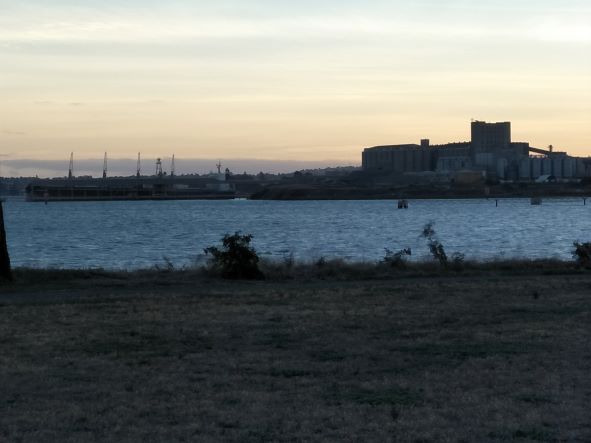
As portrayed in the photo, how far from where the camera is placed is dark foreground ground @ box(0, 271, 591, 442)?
8.95 m

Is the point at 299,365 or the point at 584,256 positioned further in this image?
the point at 584,256

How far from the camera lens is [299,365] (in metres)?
11.8

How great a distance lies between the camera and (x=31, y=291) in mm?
20594

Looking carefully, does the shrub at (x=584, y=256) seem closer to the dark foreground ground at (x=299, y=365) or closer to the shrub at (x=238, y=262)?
the dark foreground ground at (x=299, y=365)

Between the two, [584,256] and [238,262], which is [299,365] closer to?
[238,262]

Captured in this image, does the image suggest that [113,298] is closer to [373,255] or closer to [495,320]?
[495,320]

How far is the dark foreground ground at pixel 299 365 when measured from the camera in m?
8.95

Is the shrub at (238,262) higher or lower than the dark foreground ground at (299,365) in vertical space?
higher

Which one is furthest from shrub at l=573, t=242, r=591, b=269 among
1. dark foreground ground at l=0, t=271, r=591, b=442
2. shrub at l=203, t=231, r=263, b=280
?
shrub at l=203, t=231, r=263, b=280

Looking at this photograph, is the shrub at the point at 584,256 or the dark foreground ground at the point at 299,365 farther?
the shrub at the point at 584,256

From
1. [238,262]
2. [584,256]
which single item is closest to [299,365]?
[238,262]

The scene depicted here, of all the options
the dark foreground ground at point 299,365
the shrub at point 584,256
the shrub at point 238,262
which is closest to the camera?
the dark foreground ground at point 299,365

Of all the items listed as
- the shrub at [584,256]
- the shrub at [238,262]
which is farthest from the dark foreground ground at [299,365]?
the shrub at [584,256]

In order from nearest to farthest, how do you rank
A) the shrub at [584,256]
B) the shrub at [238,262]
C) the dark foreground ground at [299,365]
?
the dark foreground ground at [299,365] < the shrub at [238,262] < the shrub at [584,256]
